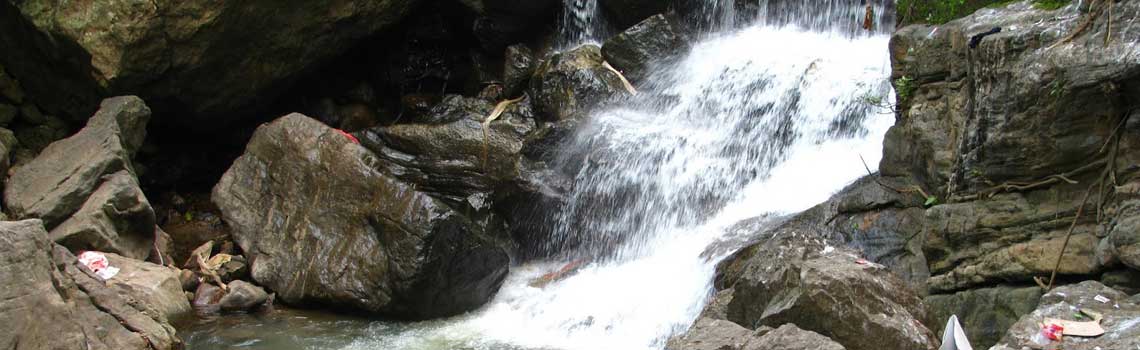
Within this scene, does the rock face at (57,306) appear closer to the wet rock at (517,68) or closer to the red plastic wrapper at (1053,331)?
the red plastic wrapper at (1053,331)

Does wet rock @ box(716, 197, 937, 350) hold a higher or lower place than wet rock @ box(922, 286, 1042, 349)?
higher

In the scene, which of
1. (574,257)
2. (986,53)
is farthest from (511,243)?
(986,53)

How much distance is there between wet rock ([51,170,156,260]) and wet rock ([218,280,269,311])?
1067 mm

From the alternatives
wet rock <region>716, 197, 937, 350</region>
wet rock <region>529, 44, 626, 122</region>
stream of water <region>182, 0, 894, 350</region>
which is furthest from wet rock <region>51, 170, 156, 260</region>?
wet rock <region>716, 197, 937, 350</region>

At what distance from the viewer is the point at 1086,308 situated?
4414mm

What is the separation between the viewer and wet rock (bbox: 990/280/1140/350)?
405 centimetres

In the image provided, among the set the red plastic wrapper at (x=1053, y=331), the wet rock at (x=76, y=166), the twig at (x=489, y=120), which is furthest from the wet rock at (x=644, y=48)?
Answer: the red plastic wrapper at (x=1053, y=331)

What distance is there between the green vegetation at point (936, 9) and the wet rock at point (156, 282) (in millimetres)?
7847

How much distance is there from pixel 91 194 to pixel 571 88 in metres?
5.60

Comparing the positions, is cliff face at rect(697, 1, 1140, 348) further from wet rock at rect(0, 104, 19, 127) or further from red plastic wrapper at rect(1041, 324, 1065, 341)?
wet rock at rect(0, 104, 19, 127)

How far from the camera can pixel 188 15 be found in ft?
31.1

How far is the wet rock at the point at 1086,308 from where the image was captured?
4.05 m

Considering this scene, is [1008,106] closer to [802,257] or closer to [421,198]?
[802,257]

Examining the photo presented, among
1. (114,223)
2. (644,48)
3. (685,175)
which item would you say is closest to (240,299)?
(114,223)
